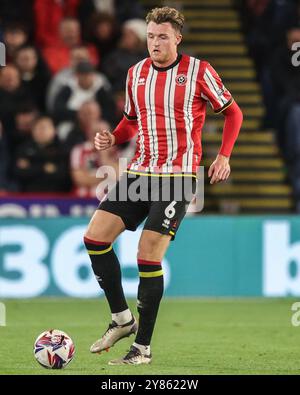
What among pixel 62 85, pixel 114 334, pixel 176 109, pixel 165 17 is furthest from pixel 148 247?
pixel 62 85

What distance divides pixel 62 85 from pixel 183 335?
535cm

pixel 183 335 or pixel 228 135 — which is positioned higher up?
pixel 228 135

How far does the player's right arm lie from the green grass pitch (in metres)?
1.49

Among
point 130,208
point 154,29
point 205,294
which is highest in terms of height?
point 154,29

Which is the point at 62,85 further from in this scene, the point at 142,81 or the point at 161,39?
the point at 161,39

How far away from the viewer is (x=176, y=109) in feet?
27.1

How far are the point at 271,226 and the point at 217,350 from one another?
4275mm

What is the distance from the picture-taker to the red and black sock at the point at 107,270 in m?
8.33

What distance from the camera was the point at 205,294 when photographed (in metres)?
→ 13.2

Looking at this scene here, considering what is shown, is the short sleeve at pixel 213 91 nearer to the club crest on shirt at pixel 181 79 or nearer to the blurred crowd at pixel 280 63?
the club crest on shirt at pixel 181 79

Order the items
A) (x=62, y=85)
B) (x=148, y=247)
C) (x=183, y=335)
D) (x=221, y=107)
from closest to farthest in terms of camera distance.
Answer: (x=148, y=247), (x=221, y=107), (x=183, y=335), (x=62, y=85)

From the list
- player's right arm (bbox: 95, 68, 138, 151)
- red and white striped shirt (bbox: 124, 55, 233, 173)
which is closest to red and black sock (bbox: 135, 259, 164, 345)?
red and white striped shirt (bbox: 124, 55, 233, 173)

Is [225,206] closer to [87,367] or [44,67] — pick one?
[44,67]
